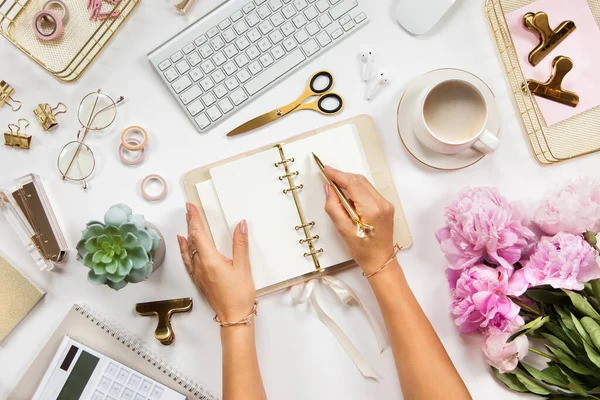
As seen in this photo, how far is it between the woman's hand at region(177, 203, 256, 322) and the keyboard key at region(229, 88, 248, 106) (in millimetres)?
214

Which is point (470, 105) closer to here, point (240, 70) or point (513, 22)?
point (513, 22)

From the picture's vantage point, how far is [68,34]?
2.96 feet

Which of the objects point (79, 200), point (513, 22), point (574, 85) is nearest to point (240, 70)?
point (79, 200)

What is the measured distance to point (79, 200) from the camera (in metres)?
0.90

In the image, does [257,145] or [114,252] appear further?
[257,145]

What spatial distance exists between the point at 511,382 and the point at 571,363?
116 millimetres

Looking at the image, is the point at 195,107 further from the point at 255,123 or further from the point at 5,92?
the point at 5,92

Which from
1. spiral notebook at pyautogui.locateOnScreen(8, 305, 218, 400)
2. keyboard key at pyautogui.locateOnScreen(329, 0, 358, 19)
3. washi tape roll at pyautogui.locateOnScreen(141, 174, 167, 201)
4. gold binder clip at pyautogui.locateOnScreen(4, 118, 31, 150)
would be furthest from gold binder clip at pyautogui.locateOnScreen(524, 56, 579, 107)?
gold binder clip at pyautogui.locateOnScreen(4, 118, 31, 150)

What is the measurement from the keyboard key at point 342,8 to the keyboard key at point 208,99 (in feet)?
0.91

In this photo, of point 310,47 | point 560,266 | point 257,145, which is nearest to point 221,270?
point 257,145

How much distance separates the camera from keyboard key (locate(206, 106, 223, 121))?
2.89 feet

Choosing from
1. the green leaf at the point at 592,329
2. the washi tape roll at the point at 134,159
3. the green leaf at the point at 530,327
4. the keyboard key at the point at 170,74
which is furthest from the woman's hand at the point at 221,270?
the green leaf at the point at 592,329

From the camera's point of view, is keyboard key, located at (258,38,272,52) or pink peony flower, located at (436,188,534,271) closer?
pink peony flower, located at (436,188,534,271)

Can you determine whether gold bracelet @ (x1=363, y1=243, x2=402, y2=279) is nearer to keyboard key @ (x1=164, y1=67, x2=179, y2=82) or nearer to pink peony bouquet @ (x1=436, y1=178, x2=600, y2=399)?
pink peony bouquet @ (x1=436, y1=178, x2=600, y2=399)
